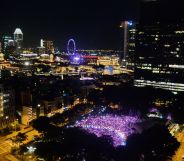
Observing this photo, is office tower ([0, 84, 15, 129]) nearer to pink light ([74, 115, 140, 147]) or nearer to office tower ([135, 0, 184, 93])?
pink light ([74, 115, 140, 147])

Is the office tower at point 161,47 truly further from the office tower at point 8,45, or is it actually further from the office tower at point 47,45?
the office tower at point 47,45

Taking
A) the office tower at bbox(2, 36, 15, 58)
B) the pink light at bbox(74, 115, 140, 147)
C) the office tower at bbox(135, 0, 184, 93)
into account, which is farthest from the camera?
the office tower at bbox(2, 36, 15, 58)

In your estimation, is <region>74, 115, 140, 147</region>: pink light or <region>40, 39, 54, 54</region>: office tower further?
<region>40, 39, 54, 54</region>: office tower

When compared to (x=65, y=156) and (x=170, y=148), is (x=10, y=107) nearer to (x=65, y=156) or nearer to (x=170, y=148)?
(x=65, y=156)

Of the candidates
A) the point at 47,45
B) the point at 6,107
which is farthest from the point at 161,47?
the point at 47,45

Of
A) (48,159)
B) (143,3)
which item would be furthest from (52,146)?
(143,3)

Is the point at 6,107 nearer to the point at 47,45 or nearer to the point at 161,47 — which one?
the point at 161,47

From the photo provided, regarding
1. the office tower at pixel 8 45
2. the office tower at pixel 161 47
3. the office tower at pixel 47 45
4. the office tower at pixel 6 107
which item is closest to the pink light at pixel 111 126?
the office tower at pixel 6 107

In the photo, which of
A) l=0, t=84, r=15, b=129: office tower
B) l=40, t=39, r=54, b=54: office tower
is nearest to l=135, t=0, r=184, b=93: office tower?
l=0, t=84, r=15, b=129: office tower
